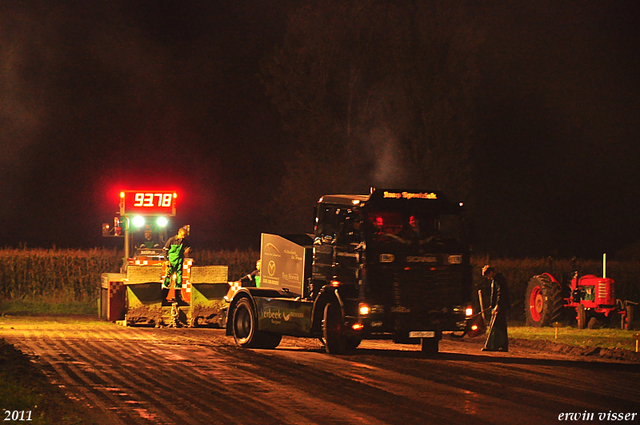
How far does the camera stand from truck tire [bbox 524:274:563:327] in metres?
25.6

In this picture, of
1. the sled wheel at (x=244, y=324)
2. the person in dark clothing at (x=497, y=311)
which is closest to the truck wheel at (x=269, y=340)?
the sled wheel at (x=244, y=324)

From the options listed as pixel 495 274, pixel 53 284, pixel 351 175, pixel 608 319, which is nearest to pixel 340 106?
pixel 351 175

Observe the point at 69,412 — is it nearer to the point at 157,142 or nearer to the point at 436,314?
the point at 436,314

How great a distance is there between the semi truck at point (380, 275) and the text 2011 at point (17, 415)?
792 centimetres

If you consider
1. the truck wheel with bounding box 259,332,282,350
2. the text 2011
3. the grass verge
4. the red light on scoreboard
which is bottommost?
the text 2011

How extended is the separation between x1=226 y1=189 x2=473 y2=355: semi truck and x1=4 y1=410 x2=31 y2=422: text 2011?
792 centimetres

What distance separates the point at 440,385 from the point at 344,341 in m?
4.36

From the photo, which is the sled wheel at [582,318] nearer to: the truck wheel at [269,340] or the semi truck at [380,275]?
the semi truck at [380,275]

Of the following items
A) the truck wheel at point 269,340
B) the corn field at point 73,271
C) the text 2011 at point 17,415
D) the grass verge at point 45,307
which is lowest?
the text 2011 at point 17,415

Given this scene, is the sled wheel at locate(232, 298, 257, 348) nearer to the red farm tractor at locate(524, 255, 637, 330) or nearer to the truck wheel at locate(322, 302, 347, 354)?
the truck wheel at locate(322, 302, 347, 354)

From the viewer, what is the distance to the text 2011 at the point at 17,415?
1046cm

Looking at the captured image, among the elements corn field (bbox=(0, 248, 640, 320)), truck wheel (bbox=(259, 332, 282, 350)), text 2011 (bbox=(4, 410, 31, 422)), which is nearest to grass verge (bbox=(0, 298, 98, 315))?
corn field (bbox=(0, 248, 640, 320))

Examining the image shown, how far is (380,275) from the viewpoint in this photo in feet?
58.6

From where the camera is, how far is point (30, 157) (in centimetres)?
7275
